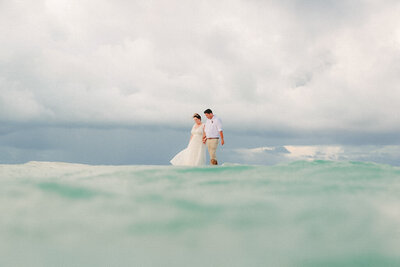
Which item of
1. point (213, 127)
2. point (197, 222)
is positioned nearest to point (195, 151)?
point (213, 127)

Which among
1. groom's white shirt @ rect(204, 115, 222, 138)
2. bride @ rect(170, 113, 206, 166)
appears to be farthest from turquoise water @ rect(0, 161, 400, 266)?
bride @ rect(170, 113, 206, 166)

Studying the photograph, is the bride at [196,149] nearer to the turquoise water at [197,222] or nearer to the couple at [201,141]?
the couple at [201,141]

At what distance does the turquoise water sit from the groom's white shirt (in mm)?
7074

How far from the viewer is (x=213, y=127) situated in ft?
48.2

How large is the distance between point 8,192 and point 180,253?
3.99m

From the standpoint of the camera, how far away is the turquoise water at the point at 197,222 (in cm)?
484

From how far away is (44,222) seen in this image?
18.5ft

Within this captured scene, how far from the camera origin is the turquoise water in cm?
484

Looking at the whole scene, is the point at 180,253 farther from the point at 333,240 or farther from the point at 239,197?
the point at 333,240

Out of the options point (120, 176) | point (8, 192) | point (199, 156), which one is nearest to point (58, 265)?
point (8, 192)

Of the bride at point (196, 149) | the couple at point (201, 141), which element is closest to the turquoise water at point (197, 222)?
the couple at point (201, 141)

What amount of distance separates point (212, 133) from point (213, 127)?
0.27 metres

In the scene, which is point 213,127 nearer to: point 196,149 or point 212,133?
point 212,133

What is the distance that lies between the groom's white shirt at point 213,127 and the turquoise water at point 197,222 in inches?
279
